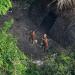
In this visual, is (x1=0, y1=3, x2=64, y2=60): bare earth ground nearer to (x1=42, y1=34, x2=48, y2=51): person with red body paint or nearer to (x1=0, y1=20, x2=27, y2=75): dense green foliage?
(x1=42, y1=34, x2=48, y2=51): person with red body paint

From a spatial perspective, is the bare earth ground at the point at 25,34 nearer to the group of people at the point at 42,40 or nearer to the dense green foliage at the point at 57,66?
the group of people at the point at 42,40

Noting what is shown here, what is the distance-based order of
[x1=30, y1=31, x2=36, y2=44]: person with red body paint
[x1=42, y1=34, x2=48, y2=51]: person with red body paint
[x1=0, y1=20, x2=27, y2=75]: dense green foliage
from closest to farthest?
1. [x1=0, y1=20, x2=27, y2=75]: dense green foliage
2. [x1=42, y1=34, x2=48, y2=51]: person with red body paint
3. [x1=30, y1=31, x2=36, y2=44]: person with red body paint

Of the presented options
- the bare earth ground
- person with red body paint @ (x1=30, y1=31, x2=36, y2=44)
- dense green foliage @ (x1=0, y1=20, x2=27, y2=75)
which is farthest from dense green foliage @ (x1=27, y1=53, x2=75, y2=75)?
person with red body paint @ (x1=30, y1=31, x2=36, y2=44)

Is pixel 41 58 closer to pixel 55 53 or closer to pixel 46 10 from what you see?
pixel 55 53

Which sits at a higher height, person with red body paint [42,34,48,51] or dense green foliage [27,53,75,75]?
person with red body paint [42,34,48,51]

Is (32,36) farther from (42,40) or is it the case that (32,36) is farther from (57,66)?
(57,66)

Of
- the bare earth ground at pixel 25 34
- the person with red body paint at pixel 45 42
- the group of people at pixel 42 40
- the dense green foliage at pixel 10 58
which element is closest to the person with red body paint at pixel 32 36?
the group of people at pixel 42 40

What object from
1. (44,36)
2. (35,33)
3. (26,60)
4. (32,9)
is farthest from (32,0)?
(26,60)

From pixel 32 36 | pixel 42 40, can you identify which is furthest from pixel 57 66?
pixel 32 36
